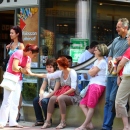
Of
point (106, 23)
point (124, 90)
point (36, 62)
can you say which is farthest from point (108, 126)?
point (106, 23)

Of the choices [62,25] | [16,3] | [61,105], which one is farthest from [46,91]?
[16,3]

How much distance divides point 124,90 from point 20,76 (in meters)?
2.30

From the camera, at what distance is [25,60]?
868cm

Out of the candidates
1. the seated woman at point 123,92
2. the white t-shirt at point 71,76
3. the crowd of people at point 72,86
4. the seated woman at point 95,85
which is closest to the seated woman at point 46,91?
the crowd of people at point 72,86

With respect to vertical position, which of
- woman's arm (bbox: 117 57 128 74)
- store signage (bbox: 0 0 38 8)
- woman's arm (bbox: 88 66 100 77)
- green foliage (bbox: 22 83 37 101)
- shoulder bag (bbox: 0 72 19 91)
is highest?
store signage (bbox: 0 0 38 8)

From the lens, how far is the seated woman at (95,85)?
812 centimetres

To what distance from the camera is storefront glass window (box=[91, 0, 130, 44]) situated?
12484mm

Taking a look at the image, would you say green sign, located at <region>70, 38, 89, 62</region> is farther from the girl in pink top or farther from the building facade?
the girl in pink top

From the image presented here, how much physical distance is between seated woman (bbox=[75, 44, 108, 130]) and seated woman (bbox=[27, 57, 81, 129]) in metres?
0.36

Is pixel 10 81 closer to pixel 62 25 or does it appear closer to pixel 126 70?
pixel 126 70

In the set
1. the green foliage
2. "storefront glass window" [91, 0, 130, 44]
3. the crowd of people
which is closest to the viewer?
the crowd of people

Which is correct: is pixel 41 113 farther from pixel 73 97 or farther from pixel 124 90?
pixel 124 90

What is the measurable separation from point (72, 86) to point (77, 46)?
390 cm

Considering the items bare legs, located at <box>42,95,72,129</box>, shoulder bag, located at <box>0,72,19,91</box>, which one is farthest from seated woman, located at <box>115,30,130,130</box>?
shoulder bag, located at <box>0,72,19,91</box>
